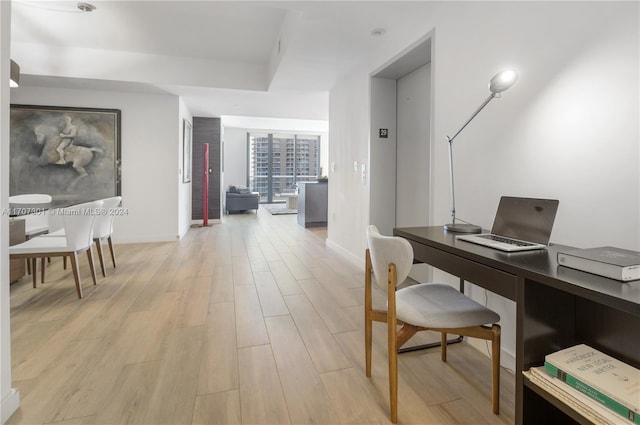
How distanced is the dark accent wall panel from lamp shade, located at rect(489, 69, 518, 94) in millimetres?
6295

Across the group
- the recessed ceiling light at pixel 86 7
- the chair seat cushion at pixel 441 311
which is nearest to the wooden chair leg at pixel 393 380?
the chair seat cushion at pixel 441 311

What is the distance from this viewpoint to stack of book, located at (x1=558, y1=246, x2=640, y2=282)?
922 mm

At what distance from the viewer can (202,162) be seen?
7062 mm

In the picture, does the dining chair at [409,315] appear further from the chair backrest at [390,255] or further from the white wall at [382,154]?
the white wall at [382,154]

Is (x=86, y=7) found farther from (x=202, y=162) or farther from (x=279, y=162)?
(x=279, y=162)

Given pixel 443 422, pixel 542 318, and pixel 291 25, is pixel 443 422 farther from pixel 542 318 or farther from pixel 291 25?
pixel 291 25

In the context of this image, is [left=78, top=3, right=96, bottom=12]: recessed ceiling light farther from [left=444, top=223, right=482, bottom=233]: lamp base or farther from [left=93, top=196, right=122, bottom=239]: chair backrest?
[left=444, top=223, right=482, bottom=233]: lamp base

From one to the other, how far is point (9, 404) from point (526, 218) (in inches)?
89.9

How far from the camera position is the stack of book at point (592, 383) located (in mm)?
872

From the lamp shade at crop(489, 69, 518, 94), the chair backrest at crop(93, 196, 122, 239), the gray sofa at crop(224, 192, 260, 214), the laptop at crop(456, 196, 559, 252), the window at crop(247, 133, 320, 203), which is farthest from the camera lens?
the window at crop(247, 133, 320, 203)

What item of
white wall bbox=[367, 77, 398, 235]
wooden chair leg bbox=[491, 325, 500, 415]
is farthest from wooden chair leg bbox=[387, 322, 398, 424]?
white wall bbox=[367, 77, 398, 235]

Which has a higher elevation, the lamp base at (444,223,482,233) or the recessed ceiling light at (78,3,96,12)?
the recessed ceiling light at (78,3,96,12)

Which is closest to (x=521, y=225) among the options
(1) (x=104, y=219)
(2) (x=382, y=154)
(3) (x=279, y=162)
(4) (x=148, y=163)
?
(2) (x=382, y=154)

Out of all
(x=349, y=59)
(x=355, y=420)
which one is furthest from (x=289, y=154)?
(x=355, y=420)
